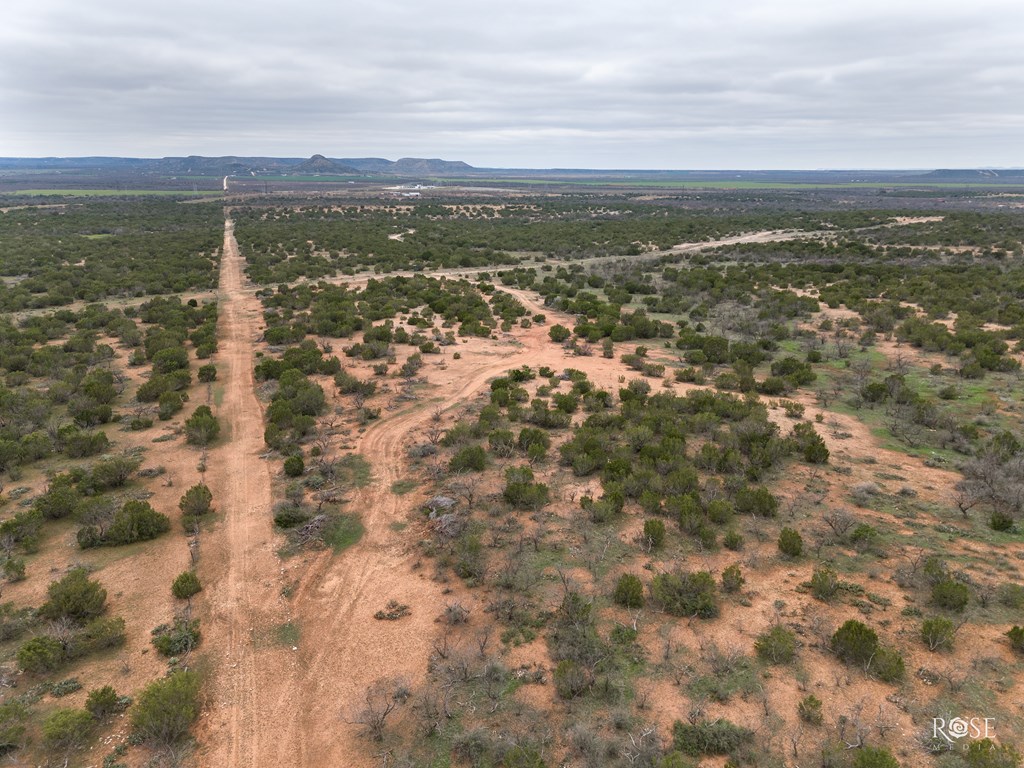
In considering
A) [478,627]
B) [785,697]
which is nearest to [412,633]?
[478,627]

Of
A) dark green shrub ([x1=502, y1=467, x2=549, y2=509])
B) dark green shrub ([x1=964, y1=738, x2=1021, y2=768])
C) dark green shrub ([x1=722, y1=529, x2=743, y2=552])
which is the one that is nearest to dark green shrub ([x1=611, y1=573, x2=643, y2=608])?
dark green shrub ([x1=722, y1=529, x2=743, y2=552])

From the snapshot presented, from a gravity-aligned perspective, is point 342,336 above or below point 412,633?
above

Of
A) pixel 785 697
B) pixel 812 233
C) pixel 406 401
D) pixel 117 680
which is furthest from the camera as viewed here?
pixel 812 233

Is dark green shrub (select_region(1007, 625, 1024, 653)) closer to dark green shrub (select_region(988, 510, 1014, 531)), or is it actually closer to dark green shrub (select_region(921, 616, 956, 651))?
dark green shrub (select_region(921, 616, 956, 651))

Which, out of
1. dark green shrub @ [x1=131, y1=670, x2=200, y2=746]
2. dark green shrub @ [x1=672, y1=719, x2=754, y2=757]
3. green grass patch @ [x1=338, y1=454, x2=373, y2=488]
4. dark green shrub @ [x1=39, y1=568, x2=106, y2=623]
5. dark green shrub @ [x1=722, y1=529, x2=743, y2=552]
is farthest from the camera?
green grass patch @ [x1=338, y1=454, x2=373, y2=488]

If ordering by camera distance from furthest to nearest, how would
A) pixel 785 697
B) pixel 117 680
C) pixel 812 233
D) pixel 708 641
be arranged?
pixel 812 233, pixel 708 641, pixel 117 680, pixel 785 697

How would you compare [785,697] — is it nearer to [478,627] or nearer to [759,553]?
[759,553]

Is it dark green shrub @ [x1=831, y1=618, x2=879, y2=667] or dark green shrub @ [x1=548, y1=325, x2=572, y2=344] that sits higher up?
dark green shrub @ [x1=548, y1=325, x2=572, y2=344]

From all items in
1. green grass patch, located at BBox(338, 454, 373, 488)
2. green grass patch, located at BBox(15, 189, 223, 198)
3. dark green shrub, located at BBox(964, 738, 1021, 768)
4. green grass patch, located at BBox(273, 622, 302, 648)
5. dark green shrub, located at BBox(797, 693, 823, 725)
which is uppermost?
green grass patch, located at BBox(15, 189, 223, 198)
